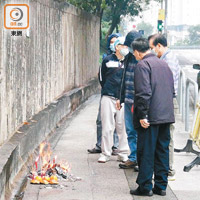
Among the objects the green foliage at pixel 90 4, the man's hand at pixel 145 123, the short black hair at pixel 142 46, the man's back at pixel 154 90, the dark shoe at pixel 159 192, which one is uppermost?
the green foliage at pixel 90 4

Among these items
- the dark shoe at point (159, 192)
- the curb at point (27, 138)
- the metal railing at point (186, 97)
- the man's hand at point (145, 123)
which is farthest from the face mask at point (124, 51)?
the metal railing at point (186, 97)

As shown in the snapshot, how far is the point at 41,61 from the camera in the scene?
35.6 feet

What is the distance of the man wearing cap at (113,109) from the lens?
9227 mm

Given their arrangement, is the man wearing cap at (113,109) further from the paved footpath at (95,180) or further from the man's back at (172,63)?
the man's back at (172,63)

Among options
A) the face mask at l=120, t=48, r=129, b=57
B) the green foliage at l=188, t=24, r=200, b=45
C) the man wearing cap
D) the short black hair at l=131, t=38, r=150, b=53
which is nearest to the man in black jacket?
the short black hair at l=131, t=38, r=150, b=53

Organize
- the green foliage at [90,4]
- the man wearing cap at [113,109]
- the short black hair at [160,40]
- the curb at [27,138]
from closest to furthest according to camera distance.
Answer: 1. the curb at [27,138]
2. the short black hair at [160,40]
3. the man wearing cap at [113,109]
4. the green foliage at [90,4]

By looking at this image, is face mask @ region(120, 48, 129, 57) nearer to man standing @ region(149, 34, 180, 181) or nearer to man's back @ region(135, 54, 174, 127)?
man standing @ region(149, 34, 180, 181)

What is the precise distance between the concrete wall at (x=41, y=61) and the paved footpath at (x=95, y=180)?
2.57 ft

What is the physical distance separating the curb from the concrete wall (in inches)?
4.7

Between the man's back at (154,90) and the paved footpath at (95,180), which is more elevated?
the man's back at (154,90)

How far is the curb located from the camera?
6.86m

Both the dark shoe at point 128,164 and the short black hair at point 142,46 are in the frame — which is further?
the dark shoe at point 128,164

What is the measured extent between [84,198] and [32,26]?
3648mm

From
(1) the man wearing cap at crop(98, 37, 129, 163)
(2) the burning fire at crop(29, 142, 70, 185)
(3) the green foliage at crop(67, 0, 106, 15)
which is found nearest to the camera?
(2) the burning fire at crop(29, 142, 70, 185)
